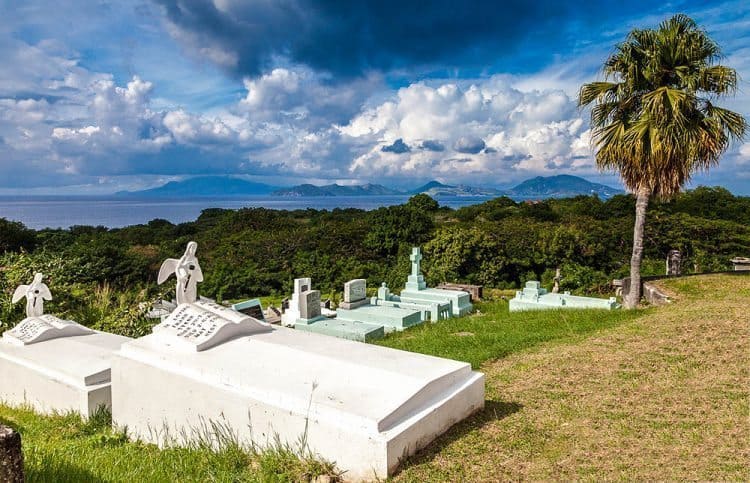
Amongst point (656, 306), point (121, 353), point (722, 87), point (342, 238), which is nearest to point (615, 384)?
point (121, 353)

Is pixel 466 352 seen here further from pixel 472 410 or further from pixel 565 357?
pixel 472 410

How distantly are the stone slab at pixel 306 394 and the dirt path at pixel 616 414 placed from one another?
251 millimetres

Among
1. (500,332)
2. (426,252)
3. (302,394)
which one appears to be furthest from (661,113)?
(426,252)

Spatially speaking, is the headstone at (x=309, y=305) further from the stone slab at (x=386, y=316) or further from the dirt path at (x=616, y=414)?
the dirt path at (x=616, y=414)

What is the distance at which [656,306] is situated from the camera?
33.1 ft

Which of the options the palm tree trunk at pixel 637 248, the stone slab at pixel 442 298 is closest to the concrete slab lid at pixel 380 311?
the stone slab at pixel 442 298

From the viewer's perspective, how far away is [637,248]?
34.2 feet

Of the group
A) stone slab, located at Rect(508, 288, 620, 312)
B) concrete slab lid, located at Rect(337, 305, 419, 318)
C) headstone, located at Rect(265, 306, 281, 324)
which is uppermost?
stone slab, located at Rect(508, 288, 620, 312)

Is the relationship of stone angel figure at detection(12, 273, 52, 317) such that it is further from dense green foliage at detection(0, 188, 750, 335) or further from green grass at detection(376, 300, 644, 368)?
dense green foliage at detection(0, 188, 750, 335)

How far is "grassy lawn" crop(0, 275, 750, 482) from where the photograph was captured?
3266 millimetres

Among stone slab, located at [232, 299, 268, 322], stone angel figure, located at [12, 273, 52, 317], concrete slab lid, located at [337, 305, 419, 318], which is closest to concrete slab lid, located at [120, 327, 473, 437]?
stone angel figure, located at [12, 273, 52, 317]

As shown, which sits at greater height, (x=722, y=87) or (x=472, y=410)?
(x=722, y=87)

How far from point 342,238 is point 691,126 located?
1628 cm

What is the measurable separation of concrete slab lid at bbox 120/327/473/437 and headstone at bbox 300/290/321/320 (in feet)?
24.9
